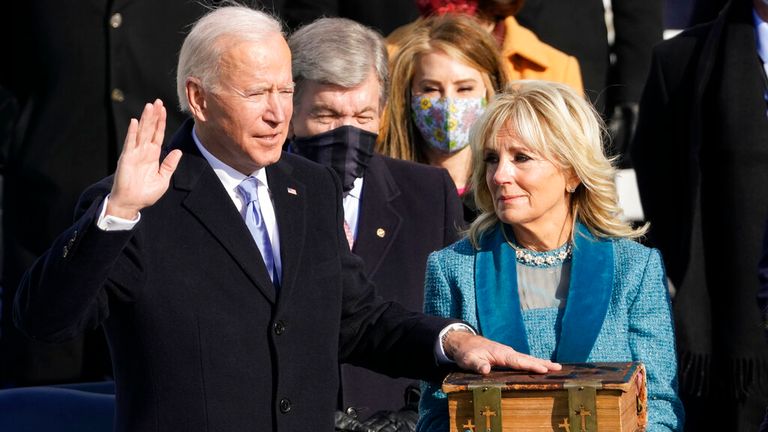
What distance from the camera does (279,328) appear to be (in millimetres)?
3793

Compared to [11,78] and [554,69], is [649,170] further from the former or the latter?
[11,78]

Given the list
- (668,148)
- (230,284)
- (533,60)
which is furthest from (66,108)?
(230,284)

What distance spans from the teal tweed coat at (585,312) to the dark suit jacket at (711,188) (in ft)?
4.69

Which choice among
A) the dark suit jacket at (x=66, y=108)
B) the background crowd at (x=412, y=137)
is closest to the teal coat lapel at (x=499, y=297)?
the background crowd at (x=412, y=137)

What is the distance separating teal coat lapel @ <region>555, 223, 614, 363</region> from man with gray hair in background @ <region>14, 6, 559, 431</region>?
0.32m

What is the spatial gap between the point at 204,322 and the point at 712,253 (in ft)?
8.56

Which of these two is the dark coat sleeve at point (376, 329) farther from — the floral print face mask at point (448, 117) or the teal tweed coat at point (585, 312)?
the floral print face mask at point (448, 117)

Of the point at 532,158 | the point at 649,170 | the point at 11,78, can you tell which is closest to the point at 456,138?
the point at 649,170

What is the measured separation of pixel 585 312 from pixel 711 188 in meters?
1.84

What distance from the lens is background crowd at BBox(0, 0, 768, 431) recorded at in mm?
5184

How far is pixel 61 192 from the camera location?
6168mm

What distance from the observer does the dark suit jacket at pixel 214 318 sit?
3.68 meters

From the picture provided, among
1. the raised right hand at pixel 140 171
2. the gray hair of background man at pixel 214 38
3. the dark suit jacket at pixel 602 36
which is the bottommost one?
the raised right hand at pixel 140 171

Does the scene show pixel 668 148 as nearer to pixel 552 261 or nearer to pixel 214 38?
pixel 552 261
